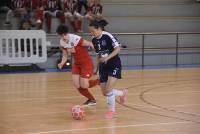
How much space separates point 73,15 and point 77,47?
11.1 metres

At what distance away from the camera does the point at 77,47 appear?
10.7m

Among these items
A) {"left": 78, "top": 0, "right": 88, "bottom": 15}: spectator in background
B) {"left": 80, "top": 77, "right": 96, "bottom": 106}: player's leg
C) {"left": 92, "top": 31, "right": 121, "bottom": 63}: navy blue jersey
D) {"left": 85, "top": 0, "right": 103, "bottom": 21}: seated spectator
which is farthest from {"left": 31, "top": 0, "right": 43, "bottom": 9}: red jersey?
{"left": 92, "top": 31, "right": 121, "bottom": 63}: navy blue jersey

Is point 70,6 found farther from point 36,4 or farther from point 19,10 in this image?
point 19,10

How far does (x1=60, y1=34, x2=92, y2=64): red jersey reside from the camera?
415 inches

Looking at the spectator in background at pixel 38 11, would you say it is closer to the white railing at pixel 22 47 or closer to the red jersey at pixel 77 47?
the white railing at pixel 22 47

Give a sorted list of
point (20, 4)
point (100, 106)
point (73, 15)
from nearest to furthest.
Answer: point (100, 106) → point (20, 4) → point (73, 15)

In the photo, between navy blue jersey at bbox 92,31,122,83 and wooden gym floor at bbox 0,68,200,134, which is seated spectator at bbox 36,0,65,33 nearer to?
wooden gym floor at bbox 0,68,200,134

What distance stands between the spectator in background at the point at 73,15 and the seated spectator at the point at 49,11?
10.7 inches

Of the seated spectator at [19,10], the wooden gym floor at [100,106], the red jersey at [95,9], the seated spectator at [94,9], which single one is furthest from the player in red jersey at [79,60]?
the red jersey at [95,9]

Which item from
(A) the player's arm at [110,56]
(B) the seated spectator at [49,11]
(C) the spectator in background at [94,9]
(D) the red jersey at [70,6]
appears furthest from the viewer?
(C) the spectator in background at [94,9]

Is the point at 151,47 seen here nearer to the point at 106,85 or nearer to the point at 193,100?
the point at 193,100

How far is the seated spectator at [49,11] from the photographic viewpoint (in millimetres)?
20703

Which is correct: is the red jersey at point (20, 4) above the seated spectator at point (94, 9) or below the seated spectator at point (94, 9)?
above

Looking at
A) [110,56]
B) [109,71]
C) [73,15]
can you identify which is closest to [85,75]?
[109,71]
